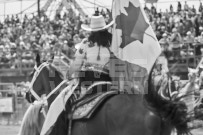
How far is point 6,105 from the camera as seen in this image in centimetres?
1912

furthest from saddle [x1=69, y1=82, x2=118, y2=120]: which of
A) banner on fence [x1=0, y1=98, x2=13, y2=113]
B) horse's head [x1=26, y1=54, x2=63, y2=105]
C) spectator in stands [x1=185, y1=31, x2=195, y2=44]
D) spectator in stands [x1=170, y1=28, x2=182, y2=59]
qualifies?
banner on fence [x1=0, y1=98, x2=13, y2=113]

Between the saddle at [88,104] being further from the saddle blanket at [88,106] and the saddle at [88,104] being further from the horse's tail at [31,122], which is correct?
the horse's tail at [31,122]

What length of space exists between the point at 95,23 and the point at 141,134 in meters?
2.10

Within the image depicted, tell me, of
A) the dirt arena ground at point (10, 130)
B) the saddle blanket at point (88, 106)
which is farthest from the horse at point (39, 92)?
the dirt arena ground at point (10, 130)

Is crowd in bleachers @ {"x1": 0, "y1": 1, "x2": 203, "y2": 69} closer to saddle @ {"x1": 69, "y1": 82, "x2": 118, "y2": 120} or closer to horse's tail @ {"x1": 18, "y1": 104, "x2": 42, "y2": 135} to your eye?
horse's tail @ {"x1": 18, "y1": 104, "x2": 42, "y2": 135}

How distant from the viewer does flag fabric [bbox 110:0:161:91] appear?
666cm

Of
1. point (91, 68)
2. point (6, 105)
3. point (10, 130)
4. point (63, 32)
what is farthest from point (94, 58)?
point (63, 32)

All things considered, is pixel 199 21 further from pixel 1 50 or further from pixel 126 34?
pixel 126 34

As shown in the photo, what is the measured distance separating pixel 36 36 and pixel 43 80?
1378 centimetres

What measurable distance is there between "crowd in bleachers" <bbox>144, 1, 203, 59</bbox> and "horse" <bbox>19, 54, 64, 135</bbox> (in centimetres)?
599

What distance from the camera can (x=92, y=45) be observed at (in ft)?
22.4

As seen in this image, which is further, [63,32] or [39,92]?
[63,32]

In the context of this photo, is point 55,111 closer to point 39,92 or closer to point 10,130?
point 39,92

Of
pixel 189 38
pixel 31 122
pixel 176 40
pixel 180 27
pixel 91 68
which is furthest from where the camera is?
pixel 180 27
